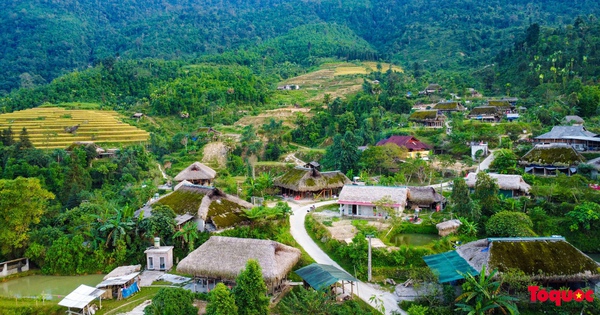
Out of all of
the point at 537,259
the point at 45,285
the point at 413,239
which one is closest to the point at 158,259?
the point at 45,285

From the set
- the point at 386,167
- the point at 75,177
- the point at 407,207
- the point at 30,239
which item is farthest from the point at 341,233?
the point at 75,177

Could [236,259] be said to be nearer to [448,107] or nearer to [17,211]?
[17,211]

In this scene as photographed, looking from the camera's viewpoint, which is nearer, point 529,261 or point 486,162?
point 529,261

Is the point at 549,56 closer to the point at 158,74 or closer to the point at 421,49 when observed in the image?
the point at 421,49

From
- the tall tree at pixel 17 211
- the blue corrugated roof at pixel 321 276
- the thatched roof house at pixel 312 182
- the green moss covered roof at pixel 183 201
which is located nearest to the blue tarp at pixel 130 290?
the green moss covered roof at pixel 183 201

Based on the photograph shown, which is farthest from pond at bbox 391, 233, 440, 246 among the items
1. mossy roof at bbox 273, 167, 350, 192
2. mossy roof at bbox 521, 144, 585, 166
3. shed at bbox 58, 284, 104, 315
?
mossy roof at bbox 521, 144, 585, 166

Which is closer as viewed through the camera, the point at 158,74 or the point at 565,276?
the point at 565,276

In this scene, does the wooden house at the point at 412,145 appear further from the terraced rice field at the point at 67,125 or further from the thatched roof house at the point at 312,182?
the terraced rice field at the point at 67,125
